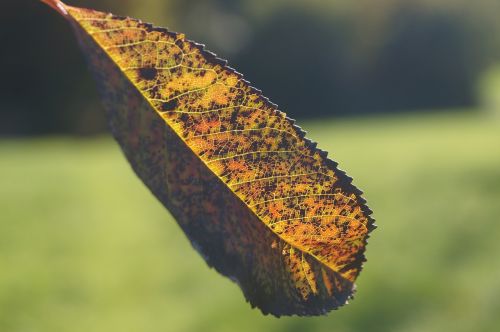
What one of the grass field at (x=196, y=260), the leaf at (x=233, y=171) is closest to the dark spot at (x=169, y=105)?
the leaf at (x=233, y=171)

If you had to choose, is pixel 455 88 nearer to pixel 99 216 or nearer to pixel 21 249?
pixel 99 216

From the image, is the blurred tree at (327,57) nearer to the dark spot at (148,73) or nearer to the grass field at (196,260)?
the grass field at (196,260)

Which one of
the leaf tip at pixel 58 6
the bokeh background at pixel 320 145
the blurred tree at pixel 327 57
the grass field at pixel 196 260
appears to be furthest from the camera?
the blurred tree at pixel 327 57

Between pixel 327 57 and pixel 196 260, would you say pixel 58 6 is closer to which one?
pixel 196 260

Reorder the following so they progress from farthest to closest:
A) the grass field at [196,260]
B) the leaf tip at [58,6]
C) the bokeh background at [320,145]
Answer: the bokeh background at [320,145], the grass field at [196,260], the leaf tip at [58,6]

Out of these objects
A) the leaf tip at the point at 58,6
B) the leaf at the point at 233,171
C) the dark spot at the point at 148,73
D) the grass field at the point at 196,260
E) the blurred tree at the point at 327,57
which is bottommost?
the leaf at the point at 233,171
